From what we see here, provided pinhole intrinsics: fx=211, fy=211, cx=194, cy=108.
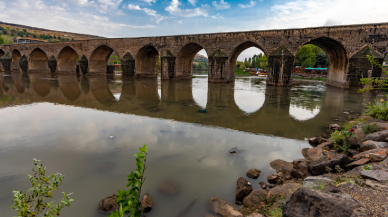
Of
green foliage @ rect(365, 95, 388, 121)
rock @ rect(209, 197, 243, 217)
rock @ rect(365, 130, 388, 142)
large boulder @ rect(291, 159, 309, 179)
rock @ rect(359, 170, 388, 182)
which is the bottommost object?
rock @ rect(209, 197, 243, 217)

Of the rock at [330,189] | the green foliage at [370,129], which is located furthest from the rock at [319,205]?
the green foliage at [370,129]

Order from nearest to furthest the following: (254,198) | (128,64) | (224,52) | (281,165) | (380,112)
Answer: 1. (254,198)
2. (281,165)
3. (380,112)
4. (224,52)
5. (128,64)

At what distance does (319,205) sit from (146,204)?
2267 millimetres

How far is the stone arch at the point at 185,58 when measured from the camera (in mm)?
25672

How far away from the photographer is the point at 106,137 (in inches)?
234

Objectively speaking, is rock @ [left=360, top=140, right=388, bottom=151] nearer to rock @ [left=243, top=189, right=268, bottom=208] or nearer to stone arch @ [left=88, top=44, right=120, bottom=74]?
rock @ [left=243, top=189, right=268, bottom=208]

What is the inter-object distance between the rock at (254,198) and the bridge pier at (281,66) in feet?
60.2

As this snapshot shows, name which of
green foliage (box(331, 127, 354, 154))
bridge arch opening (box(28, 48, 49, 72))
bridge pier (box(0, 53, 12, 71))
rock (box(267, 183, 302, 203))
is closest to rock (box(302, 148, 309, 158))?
green foliage (box(331, 127, 354, 154))

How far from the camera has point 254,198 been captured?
10.8 ft

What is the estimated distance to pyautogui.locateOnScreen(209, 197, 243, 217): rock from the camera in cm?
300

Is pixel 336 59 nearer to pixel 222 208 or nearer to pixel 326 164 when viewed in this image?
pixel 326 164

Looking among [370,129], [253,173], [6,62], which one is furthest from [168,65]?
[6,62]

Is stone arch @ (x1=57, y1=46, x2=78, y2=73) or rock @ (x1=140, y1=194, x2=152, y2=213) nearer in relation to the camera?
rock @ (x1=140, y1=194, x2=152, y2=213)

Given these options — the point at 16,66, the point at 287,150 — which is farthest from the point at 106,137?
the point at 16,66
